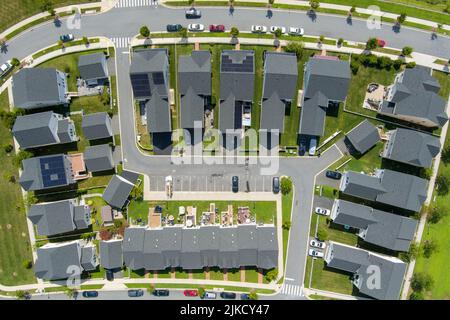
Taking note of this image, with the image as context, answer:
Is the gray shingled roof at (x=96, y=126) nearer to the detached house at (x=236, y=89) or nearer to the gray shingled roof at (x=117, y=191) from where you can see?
the gray shingled roof at (x=117, y=191)

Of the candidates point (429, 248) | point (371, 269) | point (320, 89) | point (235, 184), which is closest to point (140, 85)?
point (235, 184)

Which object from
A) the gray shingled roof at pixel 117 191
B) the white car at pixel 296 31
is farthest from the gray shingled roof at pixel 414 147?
the gray shingled roof at pixel 117 191

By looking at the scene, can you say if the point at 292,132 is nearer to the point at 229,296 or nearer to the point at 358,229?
the point at 358,229

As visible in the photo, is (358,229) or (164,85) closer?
(164,85)

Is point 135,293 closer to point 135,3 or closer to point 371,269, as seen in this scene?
point 371,269

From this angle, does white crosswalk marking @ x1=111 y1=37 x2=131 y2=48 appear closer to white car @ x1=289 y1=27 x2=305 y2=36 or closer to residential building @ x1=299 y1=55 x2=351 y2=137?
white car @ x1=289 y1=27 x2=305 y2=36
